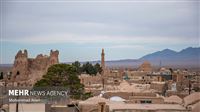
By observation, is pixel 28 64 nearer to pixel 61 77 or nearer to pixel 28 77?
pixel 28 77

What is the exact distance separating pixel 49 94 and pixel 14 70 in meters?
17.0

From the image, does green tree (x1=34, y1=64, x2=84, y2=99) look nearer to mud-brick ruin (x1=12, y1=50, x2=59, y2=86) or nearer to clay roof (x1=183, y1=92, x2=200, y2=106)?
clay roof (x1=183, y1=92, x2=200, y2=106)

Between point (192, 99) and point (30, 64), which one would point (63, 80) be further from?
point (30, 64)

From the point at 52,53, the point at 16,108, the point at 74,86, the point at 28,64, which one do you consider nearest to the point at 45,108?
the point at 16,108

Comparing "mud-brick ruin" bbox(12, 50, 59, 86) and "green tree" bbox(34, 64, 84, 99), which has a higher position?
"mud-brick ruin" bbox(12, 50, 59, 86)

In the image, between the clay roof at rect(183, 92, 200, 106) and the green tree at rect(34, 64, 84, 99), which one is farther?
the green tree at rect(34, 64, 84, 99)

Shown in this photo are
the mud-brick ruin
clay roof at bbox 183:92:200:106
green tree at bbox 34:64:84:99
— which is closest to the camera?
clay roof at bbox 183:92:200:106

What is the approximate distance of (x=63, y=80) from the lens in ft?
39.8

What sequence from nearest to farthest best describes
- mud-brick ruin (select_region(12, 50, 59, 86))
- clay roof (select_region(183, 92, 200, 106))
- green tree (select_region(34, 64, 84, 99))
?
1. clay roof (select_region(183, 92, 200, 106))
2. green tree (select_region(34, 64, 84, 99))
3. mud-brick ruin (select_region(12, 50, 59, 86))

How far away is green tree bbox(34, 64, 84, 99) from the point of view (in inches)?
458

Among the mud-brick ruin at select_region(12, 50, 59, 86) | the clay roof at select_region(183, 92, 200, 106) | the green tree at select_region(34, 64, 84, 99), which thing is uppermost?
the mud-brick ruin at select_region(12, 50, 59, 86)

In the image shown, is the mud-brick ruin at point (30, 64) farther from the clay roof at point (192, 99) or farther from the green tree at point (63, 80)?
the clay roof at point (192, 99)

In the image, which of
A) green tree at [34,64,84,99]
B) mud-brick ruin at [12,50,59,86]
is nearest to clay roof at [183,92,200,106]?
green tree at [34,64,84,99]

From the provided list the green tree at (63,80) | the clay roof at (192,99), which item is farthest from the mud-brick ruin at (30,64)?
the clay roof at (192,99)
